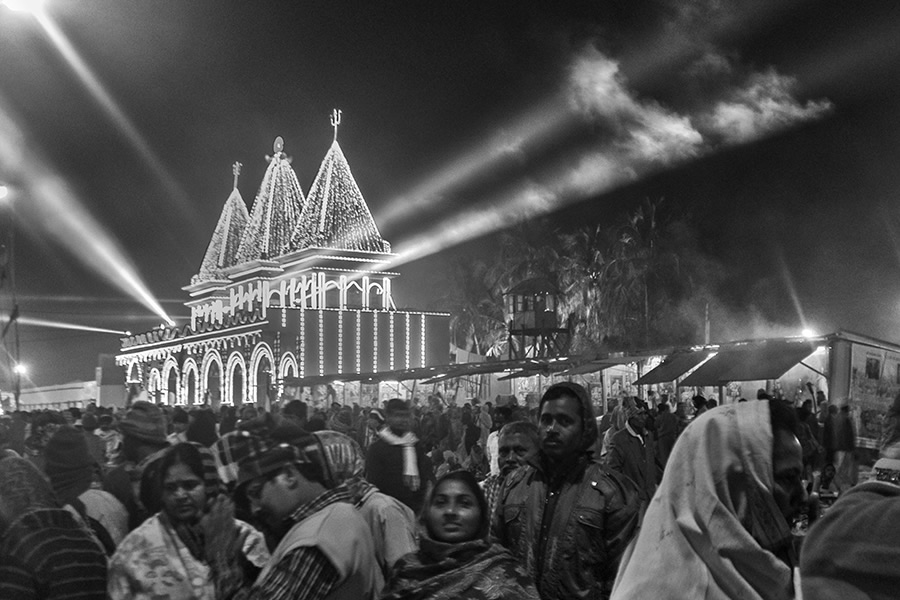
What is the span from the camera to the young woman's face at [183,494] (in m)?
4.13

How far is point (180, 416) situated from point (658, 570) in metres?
10.4

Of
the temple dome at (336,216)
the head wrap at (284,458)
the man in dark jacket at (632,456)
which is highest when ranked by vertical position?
the temple dome at (336,216)

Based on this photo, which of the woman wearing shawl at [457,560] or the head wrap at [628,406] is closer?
the woman wearing shawl at [457,560]

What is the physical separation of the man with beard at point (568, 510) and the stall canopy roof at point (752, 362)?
15122 millimetres

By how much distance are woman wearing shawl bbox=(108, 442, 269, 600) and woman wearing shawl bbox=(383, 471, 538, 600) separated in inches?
30.0

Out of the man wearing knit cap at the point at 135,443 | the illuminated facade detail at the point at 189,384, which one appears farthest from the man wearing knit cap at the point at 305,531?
the illuminated facade detail at the point at 189,384

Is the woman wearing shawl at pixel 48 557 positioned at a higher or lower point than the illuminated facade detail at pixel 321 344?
lower

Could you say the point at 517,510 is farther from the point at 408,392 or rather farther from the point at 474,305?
the point at 474,305

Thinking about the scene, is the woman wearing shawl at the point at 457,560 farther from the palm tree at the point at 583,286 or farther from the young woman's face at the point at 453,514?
the palm tree at the point at 583,286

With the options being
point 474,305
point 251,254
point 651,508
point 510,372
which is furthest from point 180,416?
point 251,254

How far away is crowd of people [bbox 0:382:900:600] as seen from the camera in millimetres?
2477

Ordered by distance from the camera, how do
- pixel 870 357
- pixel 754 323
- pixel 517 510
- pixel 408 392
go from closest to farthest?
pixel 517 510, pixel 870 357, pixel 408 392, pixel 754 323

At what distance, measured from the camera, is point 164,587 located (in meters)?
3.90

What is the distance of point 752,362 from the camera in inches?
786
